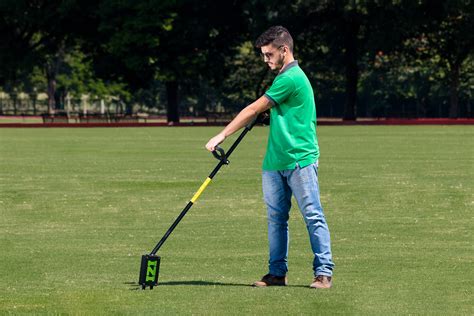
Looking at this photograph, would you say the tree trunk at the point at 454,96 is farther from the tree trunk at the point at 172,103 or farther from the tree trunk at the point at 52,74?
the tree trunk at the point at 52,74

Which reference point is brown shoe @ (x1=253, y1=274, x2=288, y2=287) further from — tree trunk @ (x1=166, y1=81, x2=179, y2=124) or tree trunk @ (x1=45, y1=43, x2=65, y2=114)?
tree trunk @ (x1=45, y1=43, x2=65, y2=114)

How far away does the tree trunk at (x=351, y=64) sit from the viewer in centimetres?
7106

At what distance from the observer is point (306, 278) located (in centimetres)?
1007

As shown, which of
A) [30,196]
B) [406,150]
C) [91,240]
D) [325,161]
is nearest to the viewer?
[91,240]

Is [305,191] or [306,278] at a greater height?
[305,191]

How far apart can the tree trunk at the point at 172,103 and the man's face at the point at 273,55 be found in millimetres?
63909

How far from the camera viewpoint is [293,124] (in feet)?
29.7

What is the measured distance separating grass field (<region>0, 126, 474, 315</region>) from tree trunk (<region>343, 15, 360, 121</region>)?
144ft

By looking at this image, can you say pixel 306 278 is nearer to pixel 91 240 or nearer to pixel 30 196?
pixel 91 240

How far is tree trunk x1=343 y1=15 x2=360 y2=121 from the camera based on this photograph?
71.1m

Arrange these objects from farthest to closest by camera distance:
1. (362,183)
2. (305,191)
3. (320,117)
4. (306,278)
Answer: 1. (320,117)
2. (362,183)
3. (306,278)
4. (305,191)

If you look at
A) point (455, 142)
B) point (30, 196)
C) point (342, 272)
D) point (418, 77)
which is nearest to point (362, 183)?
point (30, 196)

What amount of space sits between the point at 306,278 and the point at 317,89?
87.9 metres

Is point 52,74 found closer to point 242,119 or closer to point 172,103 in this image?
point 172,103
